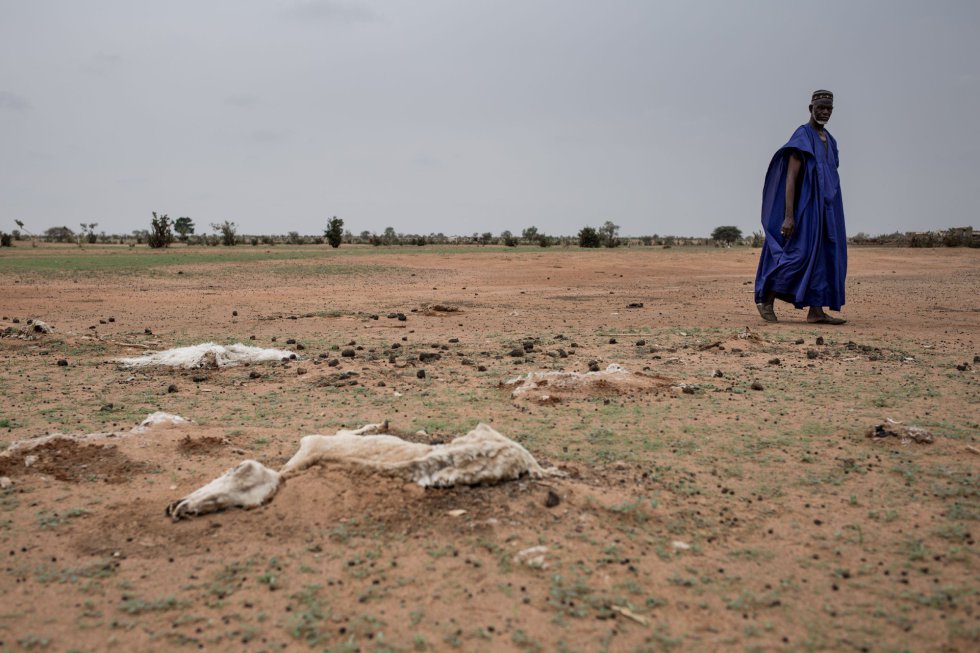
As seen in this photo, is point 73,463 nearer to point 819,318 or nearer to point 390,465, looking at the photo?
point 390,465

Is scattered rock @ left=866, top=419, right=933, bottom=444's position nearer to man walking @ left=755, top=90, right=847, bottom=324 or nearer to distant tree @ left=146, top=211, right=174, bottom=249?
man walking @ left=755, top=90, right=847, bottom=324

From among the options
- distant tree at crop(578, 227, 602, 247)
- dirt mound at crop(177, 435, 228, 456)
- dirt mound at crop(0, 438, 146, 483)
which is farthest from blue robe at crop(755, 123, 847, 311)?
distant tree at crop(578, 227, 602, 247)

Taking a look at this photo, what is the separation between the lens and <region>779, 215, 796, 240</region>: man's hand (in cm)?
1127

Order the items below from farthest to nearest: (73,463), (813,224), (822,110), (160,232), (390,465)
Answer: (160,232) → (813,224) → (822,110) → (73,463) → (390,465)

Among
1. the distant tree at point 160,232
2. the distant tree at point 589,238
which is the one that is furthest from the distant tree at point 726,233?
the distant tree at point 160,232

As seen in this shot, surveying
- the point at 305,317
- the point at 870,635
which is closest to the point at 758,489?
the point at 870,635

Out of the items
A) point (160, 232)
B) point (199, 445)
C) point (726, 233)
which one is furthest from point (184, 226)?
point (199, 445)

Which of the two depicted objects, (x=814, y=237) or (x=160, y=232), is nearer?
(x=814, y=237)

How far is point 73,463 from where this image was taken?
462cm

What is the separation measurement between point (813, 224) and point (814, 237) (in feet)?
0.65

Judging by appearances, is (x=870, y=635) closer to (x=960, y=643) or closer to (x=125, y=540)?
(x=960, y=643)

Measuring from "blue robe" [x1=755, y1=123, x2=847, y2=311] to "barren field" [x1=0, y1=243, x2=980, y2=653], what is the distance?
7.14 ft

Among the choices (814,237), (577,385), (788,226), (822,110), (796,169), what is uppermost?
(822,110)

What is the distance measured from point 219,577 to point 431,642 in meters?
1.09
